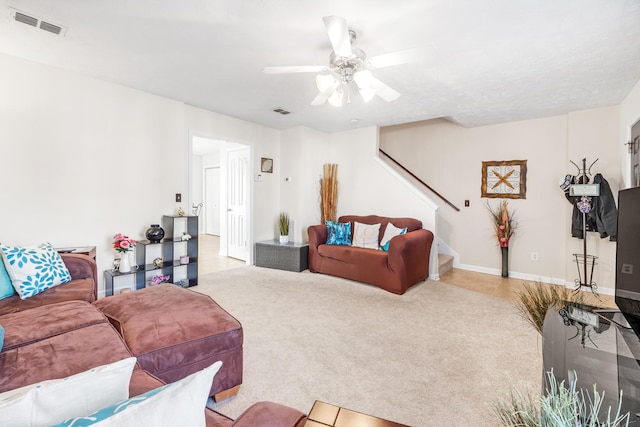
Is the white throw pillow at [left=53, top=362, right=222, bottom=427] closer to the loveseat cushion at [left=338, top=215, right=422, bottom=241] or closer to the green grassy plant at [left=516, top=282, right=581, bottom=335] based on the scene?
the green grassy plant at [left=516, top=282, right=581, bottom=335]

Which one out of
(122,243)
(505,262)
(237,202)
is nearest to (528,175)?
(505,262)

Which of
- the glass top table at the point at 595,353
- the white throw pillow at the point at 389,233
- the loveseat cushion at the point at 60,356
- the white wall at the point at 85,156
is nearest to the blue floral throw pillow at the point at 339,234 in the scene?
the white throw pillow at the point at 389,233

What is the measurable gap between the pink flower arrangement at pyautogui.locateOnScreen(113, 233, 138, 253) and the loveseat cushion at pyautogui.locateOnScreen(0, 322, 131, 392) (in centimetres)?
192

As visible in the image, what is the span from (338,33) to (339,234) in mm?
3108

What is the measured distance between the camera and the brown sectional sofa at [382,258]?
3.59 m

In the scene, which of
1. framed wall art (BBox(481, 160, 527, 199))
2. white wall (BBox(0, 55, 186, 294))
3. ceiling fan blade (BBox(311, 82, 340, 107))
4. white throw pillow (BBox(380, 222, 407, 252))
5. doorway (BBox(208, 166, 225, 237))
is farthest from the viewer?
doorway (BBox(208, 166, 225, 237))

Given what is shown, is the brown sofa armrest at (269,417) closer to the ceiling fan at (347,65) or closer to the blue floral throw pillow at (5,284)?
the ceiling fan at (347,65)

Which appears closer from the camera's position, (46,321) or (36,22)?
(46,321)

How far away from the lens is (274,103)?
12.5ft

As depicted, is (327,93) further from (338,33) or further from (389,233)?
(389,233)

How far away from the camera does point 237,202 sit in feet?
17.6

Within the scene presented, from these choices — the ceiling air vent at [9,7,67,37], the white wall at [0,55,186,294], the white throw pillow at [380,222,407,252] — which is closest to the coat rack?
the white throw pillow at [380,222,407,252]

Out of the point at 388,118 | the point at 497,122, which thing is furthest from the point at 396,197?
the point at 497,122

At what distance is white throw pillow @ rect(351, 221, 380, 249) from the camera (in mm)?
4320
